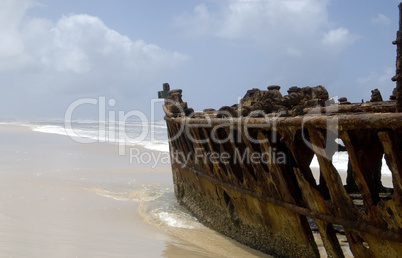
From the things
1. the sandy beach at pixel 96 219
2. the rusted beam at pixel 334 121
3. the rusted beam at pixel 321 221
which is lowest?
the sandy beach at pixel 96 219

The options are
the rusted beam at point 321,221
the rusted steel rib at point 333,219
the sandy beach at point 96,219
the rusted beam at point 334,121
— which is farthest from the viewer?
the sandy beach at point 96,219

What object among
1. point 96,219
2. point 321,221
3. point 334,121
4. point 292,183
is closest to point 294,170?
point 292,183

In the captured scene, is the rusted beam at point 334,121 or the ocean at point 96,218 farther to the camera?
the ocean at point 96,218

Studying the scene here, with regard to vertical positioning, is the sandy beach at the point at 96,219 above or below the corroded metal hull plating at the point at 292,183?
below

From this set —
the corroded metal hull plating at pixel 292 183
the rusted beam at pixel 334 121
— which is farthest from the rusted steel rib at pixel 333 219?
the rusted beam at pixel 334 121

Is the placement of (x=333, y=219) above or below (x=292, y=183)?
below

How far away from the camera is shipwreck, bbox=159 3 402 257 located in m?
2.98

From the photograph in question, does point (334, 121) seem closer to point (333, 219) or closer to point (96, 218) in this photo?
point (333, 219)

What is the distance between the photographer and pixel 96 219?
6688 millimetres

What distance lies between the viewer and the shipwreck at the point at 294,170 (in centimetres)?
298

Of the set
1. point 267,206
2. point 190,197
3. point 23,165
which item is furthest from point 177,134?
point 23,165

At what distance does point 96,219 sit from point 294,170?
393 cm

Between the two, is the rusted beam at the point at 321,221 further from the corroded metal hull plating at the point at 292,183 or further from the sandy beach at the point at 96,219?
the sandy beach at the point at 96,219

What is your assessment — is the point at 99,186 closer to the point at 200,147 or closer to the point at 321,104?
the point at 200,147
